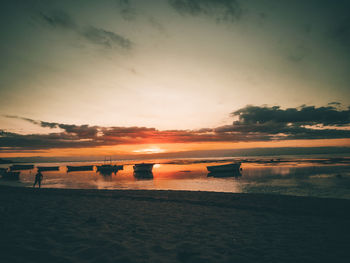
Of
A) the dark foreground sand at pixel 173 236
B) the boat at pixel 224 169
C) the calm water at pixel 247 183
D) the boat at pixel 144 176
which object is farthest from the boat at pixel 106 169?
the dark foreground sand at pixel 173 236

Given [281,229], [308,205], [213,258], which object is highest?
[213,258]

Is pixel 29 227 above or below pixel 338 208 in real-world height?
above

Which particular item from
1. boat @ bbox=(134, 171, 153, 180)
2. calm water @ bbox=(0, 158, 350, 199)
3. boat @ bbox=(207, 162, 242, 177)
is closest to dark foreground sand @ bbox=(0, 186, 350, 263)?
calm water @ bbox=(0, 158, 350, 199)

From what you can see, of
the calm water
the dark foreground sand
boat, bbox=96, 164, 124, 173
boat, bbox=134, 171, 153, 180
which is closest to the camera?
the dark foreground sand

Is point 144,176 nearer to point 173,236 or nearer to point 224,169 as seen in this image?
point 224,169

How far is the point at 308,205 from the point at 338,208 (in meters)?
1.99

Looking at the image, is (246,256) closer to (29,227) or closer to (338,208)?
(29,227)

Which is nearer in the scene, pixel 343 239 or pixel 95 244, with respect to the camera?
pixel 95 244

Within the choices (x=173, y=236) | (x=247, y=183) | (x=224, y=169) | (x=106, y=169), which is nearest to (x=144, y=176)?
(x=224, y=169)

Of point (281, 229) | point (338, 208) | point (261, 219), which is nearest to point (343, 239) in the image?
point (281, 229)

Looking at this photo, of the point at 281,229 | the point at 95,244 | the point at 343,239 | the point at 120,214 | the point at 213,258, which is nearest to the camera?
the point at 213,258

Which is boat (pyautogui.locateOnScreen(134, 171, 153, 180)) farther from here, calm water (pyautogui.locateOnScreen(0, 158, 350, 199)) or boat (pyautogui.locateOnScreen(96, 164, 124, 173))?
boat (pyautogui.locateOnScreen(96, 164, 124, 173))

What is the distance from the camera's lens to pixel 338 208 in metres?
15.8

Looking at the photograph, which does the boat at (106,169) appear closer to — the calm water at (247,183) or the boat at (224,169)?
the calm water at (247,183)
